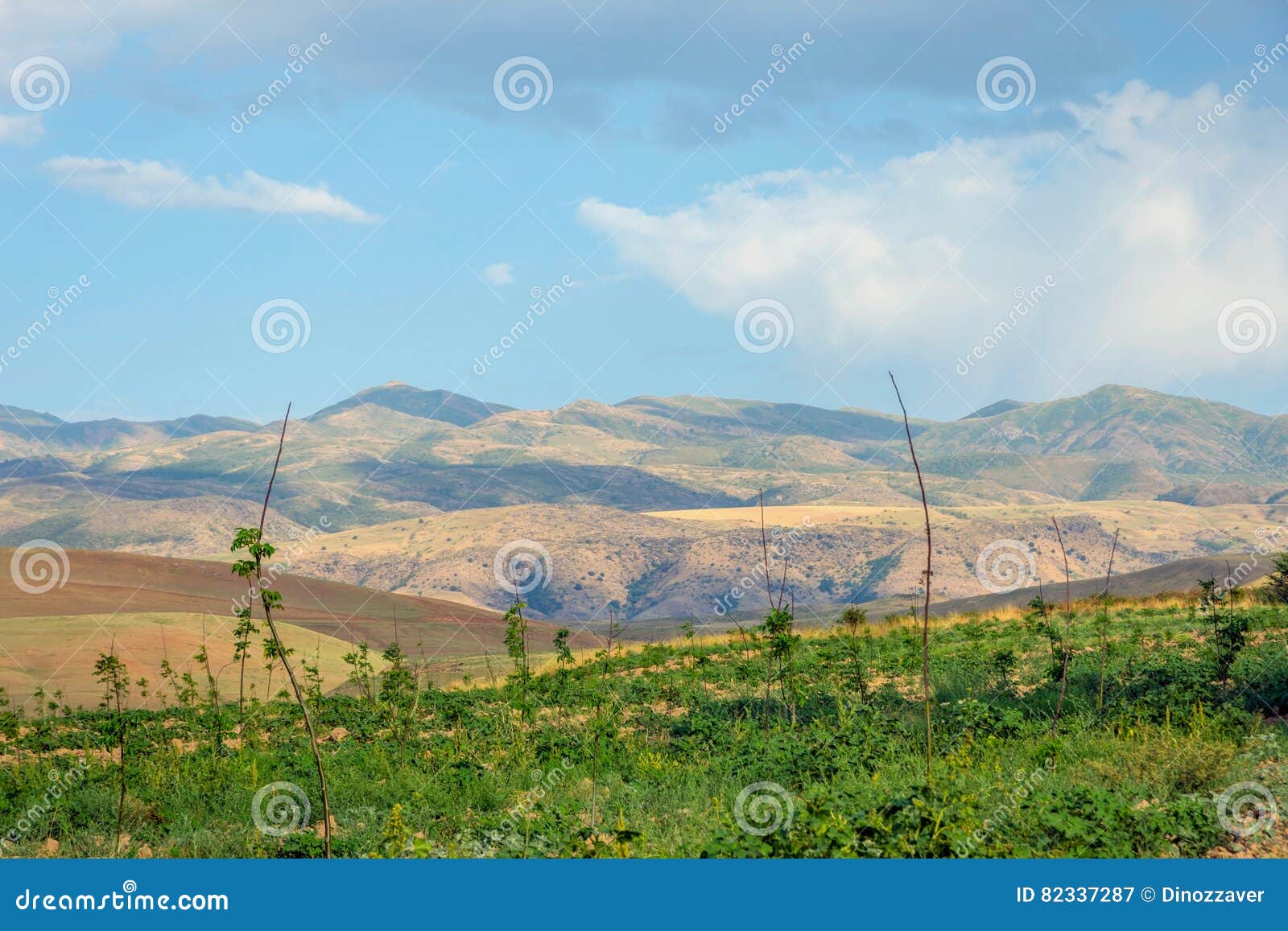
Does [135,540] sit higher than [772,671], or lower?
higher

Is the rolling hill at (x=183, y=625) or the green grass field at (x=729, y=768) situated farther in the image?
the rolling hill at (x=183, y=625)

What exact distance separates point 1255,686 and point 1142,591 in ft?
A: 150

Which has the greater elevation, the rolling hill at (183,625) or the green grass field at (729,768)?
the rolling hill at (183,625)

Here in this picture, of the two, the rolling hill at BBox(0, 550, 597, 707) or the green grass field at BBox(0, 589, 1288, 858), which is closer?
the green grass field at BBox(0, 589, 1288, 858)

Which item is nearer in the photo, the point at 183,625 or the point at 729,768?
the point at 729,768

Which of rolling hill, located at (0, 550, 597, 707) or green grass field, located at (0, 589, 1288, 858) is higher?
rolling hill, located at (0, 550, 597, 707)

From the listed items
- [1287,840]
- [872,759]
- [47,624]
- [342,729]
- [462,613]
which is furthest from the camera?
[462,613]

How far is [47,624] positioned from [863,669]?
30.0 meters

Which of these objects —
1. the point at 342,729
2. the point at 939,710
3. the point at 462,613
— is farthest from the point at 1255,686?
the point at 462,613

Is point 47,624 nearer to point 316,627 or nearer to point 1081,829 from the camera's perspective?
point 316,627

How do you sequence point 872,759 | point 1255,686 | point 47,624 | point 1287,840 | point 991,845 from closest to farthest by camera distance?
point 991,845
point 1287,840
point 872,759
point 1255,686
point 47,624

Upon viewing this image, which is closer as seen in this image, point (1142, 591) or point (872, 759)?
point (872, 759)

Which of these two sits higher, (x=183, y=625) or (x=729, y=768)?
(x=183, y=625)

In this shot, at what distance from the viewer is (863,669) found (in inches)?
621
